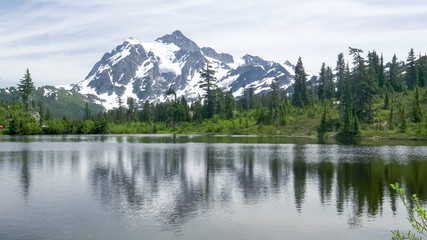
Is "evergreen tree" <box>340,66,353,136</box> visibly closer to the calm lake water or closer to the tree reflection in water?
the tree reflection in water

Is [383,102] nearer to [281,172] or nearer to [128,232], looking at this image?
[281,172]

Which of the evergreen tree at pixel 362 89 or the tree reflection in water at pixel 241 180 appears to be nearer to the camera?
the tree reflection in water at pixel 241 180

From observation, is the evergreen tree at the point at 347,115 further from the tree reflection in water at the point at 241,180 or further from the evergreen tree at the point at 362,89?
the tree reflection in water at the point at 241,180

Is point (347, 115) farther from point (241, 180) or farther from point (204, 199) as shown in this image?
point (204, 199)

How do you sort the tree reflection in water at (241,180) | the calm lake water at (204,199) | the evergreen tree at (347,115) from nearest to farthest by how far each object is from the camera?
the calm lake water at (204,199)
the tree reflection in water at (241,180)
the evergreen tree at (347,115)

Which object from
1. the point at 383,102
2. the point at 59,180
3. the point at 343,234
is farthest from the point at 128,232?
the point at 383,102

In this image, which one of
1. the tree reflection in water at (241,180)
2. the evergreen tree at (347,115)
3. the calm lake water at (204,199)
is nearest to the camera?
the calm lake water at (204,199)

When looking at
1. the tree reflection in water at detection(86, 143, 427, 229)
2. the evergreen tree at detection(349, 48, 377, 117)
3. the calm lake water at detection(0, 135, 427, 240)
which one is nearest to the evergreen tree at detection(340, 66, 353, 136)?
the evergreen tree at detection(349, 48, 377, 117)

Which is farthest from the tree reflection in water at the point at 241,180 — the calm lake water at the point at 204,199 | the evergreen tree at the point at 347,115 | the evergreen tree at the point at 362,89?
the evergreen tree at the point at 362,89

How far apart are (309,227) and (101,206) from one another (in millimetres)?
18879

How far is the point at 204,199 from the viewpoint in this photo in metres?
40.7

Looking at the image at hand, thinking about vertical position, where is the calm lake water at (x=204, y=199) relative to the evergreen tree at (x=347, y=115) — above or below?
below

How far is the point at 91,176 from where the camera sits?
55.0m

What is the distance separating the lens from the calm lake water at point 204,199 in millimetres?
29844
